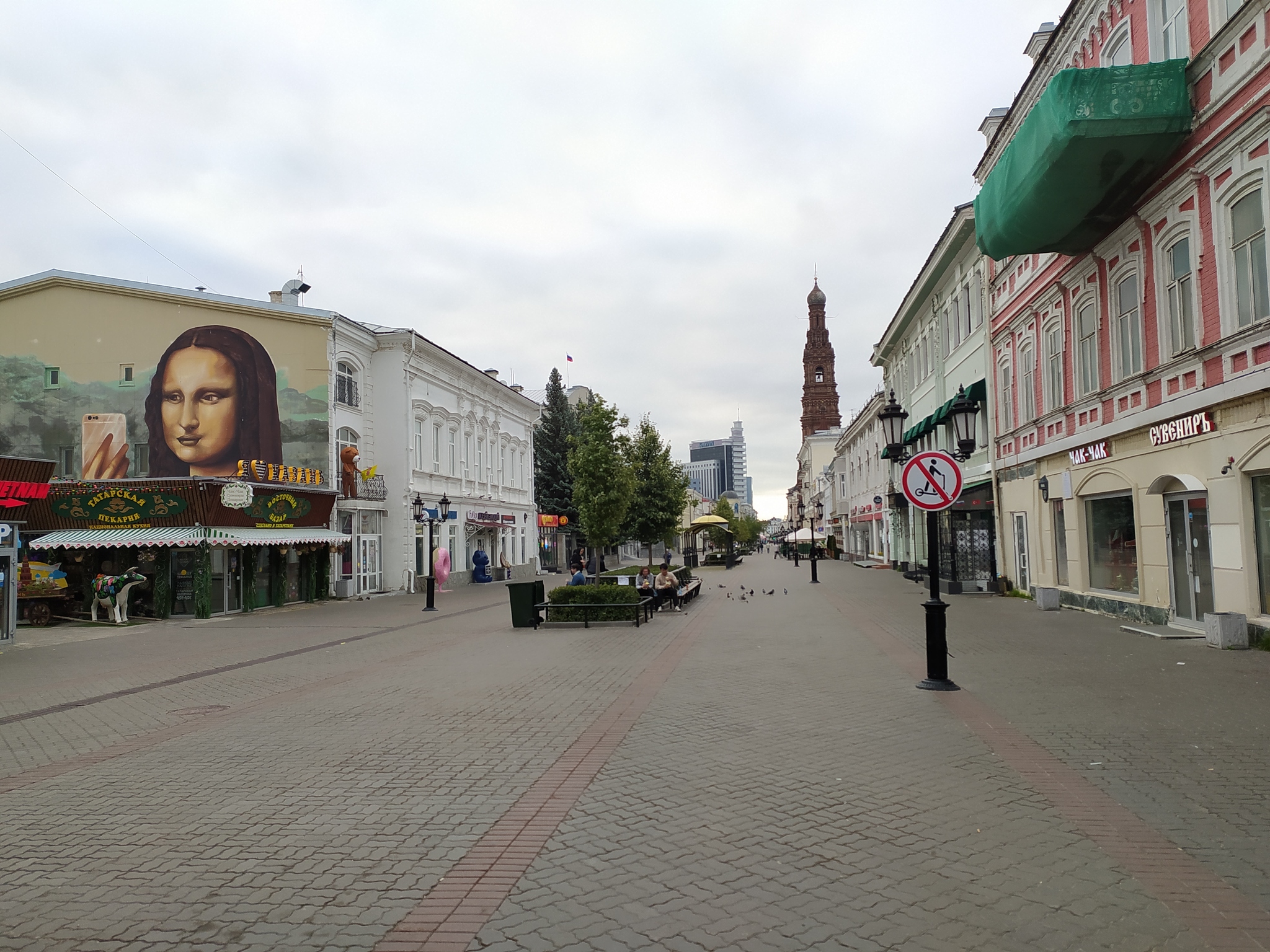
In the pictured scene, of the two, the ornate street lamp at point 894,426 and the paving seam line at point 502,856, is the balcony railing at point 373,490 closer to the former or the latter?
the ornate street lamp at point 894,426

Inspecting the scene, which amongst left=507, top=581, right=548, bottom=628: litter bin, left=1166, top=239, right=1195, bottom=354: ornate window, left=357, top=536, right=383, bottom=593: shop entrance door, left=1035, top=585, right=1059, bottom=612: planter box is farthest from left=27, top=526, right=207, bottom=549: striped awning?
left=1166, top=239, right=1195, bottom=354: ornate window

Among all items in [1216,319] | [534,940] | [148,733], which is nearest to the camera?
[534,940]

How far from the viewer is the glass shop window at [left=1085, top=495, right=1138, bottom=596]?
50.9 feet

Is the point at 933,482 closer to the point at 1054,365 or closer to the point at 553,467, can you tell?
the point at 1054,365

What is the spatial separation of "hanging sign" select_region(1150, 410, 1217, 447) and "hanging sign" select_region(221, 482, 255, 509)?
68.8ft

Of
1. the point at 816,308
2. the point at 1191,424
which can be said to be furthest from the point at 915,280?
the point at 816,308

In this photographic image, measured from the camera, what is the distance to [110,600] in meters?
20.9

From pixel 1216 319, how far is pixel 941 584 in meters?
14.3

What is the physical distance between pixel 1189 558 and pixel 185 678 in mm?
15389

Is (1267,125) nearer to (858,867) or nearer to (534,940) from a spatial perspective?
(858,867)

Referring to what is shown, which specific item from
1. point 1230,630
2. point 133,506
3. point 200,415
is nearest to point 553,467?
point 200,415

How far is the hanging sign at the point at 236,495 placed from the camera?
22281 millimetres

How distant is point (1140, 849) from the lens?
15.3ft

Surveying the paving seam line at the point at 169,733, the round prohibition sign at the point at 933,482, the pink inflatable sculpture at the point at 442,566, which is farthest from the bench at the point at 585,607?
the pink inflatable sculpture at the point at 442,566
